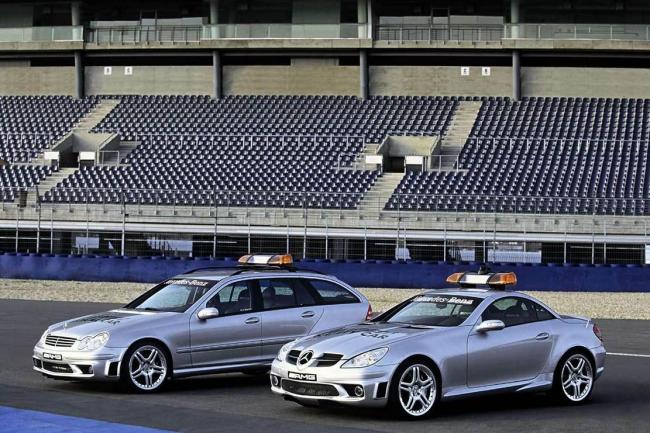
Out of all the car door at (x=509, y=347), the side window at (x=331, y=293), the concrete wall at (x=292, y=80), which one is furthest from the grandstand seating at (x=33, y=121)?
the car door at (x=509, y=347)

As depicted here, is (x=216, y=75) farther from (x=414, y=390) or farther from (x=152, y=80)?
(x=414, y=390)

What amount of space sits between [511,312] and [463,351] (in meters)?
1.12

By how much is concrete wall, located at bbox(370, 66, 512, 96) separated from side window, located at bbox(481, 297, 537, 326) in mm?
36191

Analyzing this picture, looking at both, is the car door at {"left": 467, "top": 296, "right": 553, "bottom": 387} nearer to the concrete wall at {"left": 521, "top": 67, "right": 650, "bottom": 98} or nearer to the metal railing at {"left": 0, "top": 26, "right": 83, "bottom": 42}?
the concrete wall at {"left": 521, "top": 67, "right": 650, "bottom": 98}

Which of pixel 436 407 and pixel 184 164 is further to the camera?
pixel 184 164

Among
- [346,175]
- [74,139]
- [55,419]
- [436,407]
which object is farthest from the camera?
[74,139]

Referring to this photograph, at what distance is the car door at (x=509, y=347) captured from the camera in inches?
462

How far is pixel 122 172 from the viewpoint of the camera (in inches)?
1651

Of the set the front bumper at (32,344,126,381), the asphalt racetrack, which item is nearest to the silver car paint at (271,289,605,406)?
the asphalt racetrack

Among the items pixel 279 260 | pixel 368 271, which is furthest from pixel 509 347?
pixel 368 271

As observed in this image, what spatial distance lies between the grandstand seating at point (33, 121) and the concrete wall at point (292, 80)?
624 cm

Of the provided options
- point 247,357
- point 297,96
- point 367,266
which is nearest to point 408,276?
point 367,266

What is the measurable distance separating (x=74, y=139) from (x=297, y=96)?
9.49 meters

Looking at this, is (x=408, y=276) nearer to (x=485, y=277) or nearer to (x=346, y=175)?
(x=346, y=175)
